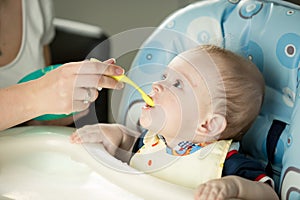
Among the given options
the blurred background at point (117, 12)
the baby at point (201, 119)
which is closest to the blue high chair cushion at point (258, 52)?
the baby at point (201, 119)

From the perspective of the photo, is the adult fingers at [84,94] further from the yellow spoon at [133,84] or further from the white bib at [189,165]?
the white bib at [189,165]

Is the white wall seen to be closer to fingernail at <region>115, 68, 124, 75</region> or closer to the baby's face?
Answer: the baby's face

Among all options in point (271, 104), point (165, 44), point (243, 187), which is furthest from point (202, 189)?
point (165, 44)

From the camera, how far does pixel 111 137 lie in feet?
3.33

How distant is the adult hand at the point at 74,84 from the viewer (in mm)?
814

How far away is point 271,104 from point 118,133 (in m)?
0.27

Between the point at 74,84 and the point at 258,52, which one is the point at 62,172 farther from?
the point at 258,52

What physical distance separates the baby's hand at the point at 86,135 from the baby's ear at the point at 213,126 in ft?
0.58

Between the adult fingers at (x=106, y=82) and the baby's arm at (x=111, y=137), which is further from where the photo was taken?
the baby's arm at (x=111, y=137)

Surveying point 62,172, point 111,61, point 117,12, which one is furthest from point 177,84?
point 117,12

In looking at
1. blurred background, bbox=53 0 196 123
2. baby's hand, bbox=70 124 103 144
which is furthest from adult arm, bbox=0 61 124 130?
blurred background, bbox=53 0 196 123

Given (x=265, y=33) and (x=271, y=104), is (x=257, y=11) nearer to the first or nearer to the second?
(x=265, y=33)

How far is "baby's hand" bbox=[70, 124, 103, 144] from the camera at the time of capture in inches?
38.8

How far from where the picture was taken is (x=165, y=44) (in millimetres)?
1097
